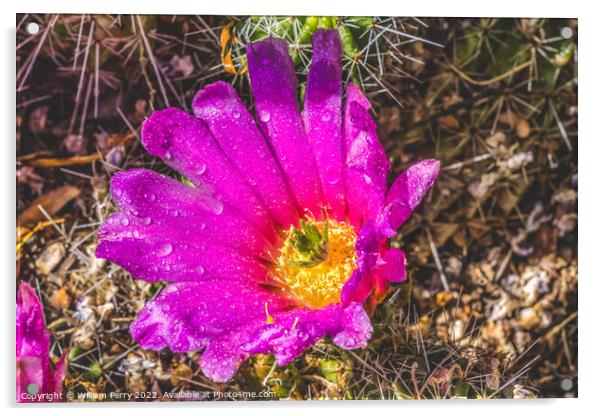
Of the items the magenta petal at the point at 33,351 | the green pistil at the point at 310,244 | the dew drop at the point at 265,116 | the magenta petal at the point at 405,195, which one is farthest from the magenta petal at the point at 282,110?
the magenta petal at the point at 33,351

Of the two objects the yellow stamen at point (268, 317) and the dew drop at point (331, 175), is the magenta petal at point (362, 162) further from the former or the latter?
the yellow stamen at point (268, 317)

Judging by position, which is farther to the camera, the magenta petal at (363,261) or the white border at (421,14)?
the white border at (421,14)

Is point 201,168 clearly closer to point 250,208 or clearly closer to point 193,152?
point 193,152

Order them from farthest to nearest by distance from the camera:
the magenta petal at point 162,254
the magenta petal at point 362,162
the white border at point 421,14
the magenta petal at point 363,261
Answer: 1. the white border at point 421,14
2. the magenta petal at point 162,254
3. the magenta petal at point 362,162
4. the magenta petal at point 363,261

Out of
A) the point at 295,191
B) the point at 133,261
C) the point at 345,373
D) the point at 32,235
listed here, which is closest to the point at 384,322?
the point at 345,373

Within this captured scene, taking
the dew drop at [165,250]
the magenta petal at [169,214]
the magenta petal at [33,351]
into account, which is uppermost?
the magenta petal at [169,214]
